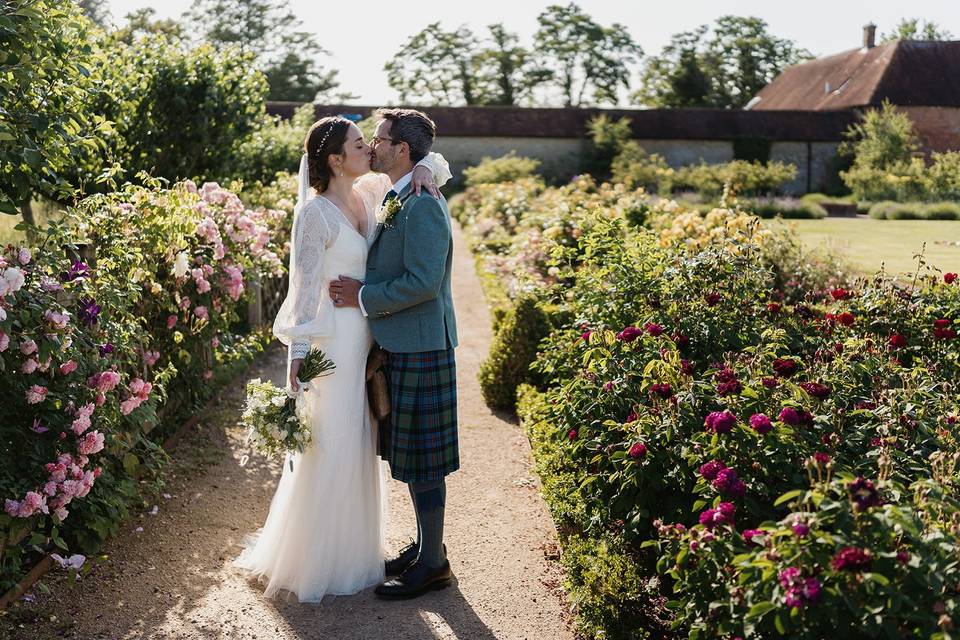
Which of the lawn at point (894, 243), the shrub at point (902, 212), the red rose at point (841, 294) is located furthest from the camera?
the shrub at point (902, 212)

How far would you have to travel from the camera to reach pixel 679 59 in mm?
43906

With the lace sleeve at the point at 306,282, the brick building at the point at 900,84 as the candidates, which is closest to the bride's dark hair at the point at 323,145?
the lace sleeve at the point at 306,282

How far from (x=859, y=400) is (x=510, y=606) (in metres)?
1.56

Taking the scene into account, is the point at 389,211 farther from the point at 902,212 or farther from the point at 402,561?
the point at 902,212

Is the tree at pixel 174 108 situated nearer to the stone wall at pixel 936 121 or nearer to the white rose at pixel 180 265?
the white rose at pixel 180 265

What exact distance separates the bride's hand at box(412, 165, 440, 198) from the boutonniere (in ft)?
0.28

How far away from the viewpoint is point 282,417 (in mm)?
3361

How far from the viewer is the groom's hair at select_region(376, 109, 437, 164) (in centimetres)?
334

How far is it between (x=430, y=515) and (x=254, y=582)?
0.80 metres

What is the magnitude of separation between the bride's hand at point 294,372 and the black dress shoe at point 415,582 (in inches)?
34.3

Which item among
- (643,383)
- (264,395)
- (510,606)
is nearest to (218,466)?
(264,395)

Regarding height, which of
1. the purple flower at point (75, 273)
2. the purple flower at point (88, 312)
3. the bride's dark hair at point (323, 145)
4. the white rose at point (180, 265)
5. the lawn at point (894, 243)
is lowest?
the lawn at point (894, 243)

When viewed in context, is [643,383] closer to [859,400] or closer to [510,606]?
[859,400]

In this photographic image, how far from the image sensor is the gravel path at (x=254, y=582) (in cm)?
328
